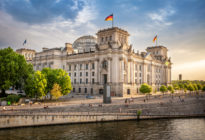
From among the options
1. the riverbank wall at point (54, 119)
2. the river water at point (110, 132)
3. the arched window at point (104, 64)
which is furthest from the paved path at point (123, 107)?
the arched window at point (104, 64)

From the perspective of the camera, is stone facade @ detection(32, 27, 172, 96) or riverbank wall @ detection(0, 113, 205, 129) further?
stone facade @ detection(32, 27, 172, 96)

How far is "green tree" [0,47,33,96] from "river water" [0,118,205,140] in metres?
26.0

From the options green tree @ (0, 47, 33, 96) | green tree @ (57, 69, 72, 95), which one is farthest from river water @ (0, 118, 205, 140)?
green tree @ (0, 47, 33, 96)

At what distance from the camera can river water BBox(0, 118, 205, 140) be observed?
3428 centimetres

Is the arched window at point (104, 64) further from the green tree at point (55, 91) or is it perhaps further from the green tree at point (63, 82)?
the green tree at point (55, 91)

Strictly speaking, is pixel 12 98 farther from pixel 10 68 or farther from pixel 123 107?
pixel 123 107

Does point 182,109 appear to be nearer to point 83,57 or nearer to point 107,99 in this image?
point 107,99

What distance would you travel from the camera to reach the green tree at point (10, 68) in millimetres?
58647

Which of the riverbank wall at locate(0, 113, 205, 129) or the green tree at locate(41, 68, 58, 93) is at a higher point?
the green tree at locate(41, 68, 58, 93)

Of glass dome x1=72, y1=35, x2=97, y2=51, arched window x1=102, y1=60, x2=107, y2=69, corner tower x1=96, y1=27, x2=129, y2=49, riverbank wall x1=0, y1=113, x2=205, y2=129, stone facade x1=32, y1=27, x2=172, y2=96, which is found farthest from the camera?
glass dome x1=72, y1=35, x2=97, y2=51

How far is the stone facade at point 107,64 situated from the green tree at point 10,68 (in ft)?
113

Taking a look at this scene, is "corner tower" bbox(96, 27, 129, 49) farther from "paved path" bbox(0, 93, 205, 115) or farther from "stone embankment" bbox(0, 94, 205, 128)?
"stone embankment" bbox(0, 94, 205, 128)

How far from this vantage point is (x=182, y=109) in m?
60.0

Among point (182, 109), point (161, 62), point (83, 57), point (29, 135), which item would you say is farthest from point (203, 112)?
point (161, 62)
